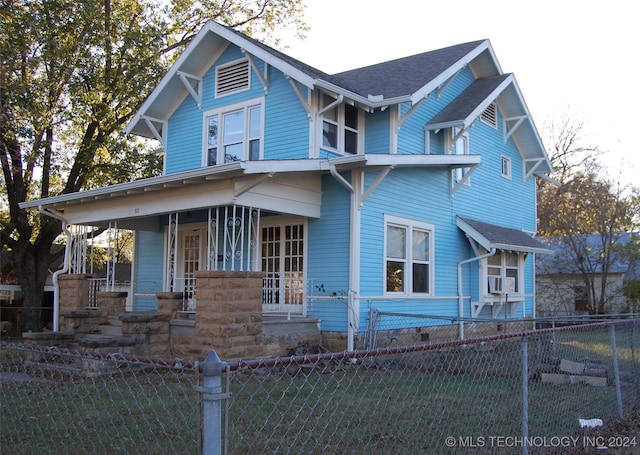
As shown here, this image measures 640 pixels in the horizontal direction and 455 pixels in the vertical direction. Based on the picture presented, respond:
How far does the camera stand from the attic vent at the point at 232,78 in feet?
48.2

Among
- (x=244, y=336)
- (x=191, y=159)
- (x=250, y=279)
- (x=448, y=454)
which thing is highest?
(x=191, y=159)

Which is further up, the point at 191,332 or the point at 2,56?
the point at 2,56

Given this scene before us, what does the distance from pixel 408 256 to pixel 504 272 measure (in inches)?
178

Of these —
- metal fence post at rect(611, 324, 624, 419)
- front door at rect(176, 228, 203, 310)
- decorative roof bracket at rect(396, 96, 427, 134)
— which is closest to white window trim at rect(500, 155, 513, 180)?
decorative roof bracket at rect(396, 96, 427, 134)

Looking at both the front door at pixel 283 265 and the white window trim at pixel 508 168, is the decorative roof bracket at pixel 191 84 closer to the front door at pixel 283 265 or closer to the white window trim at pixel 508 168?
the front door at pixel 283 265

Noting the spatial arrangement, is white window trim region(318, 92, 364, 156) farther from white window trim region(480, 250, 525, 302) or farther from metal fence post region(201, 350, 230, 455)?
metal fence post region(201, 350, 230, 455)

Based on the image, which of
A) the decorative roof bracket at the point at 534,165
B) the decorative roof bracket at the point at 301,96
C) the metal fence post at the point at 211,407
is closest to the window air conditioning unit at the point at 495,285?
the decorative roof bracket at the point at 534,165

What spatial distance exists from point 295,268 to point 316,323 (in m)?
1.38

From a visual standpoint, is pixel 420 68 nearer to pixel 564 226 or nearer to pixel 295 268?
pixel 295 268

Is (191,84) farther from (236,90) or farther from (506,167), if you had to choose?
(506,167)

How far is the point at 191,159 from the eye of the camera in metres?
15.7

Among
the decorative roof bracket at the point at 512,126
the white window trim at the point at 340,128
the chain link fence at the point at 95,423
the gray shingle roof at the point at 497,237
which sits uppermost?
the decorative roof bracket at the point at 512,126

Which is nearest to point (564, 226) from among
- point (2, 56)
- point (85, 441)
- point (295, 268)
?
point (295, 268)

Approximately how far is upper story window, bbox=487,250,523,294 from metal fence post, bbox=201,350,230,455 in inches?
573
